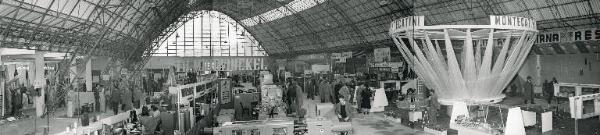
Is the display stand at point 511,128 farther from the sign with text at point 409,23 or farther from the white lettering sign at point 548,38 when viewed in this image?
the white lettering sign at point 548,38

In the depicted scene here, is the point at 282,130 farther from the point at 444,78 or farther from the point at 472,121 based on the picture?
the point at 444,78

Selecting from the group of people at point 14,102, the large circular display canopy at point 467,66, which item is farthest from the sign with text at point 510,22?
the group of people at point 14,102

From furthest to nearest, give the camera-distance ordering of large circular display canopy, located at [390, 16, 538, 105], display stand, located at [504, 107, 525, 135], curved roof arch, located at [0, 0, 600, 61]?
curved roof arch, located at [0, 0, 600, 61]
large circular display canopy, located at [390, 16, 538, 105]
display stand, located at [504, 107, 525, 135]

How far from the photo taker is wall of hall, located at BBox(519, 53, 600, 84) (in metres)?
25.7

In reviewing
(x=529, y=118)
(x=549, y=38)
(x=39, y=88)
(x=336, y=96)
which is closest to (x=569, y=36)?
(x=549, y=38)

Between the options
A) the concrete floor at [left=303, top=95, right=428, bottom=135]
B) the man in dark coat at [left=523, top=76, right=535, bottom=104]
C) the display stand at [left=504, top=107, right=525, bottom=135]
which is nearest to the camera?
the display stand at [left=504, top=107, right=525, bottom=135]

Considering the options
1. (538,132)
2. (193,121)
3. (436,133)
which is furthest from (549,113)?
(193,121)

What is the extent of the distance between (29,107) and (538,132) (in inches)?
996

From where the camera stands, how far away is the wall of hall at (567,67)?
2566 centimetres

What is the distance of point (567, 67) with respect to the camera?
90.7 ft

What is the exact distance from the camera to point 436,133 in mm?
15430

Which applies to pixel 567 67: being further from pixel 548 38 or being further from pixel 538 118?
pixel 538 118

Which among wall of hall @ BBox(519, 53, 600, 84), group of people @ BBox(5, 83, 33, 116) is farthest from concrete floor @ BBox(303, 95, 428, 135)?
group of people @ BBox(5, 83, 33, 116)

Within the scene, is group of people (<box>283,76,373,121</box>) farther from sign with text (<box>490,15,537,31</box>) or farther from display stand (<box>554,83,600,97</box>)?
display stand (<box>554,83,600,97</box>)
